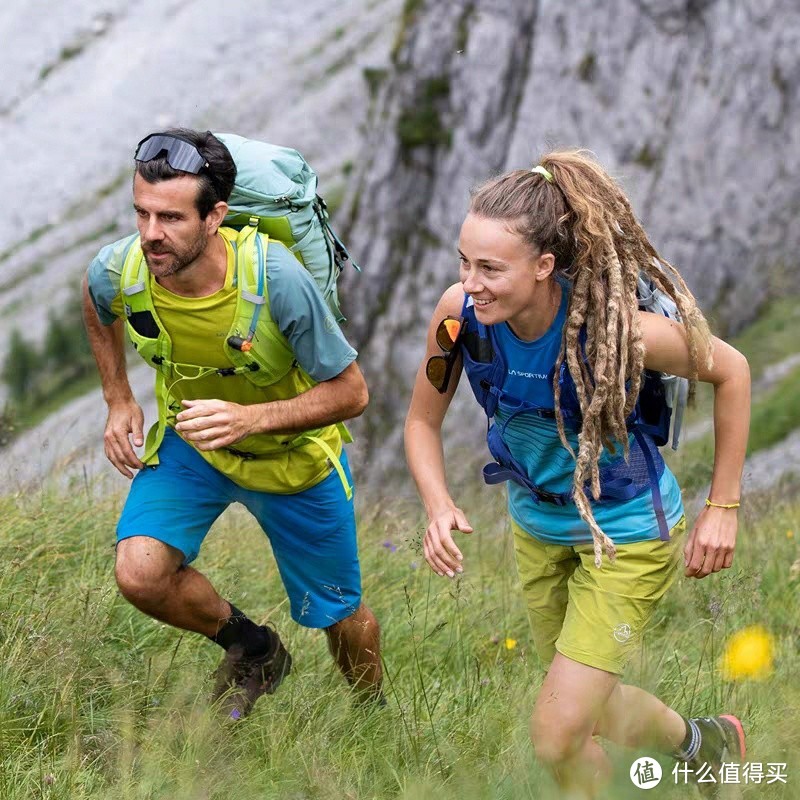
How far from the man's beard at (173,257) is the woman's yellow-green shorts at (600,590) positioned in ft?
4.79

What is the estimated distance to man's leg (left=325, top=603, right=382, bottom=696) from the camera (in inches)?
176

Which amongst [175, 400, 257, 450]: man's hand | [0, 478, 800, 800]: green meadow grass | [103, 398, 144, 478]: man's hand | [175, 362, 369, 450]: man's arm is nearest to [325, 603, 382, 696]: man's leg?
[0, 478, 800, 800]: green meadow grass

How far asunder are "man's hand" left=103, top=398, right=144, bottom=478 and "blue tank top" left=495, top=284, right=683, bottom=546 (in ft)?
4.74

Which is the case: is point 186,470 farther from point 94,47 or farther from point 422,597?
point 94,47

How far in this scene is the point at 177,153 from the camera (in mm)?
3898

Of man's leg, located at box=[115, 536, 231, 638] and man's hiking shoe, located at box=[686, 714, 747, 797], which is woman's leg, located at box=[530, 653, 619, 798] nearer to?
man's hiking shoe, located at box=[686, 714, 747, 797]

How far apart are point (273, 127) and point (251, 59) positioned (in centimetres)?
1292

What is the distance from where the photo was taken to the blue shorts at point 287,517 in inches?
167

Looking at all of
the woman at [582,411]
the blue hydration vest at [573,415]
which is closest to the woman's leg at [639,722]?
the woman at [582,411]

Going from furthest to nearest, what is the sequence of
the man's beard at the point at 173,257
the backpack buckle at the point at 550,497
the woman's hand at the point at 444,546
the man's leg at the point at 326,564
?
1. the man's leg at the point at 326,564
2. the man's beard at the point at 173,257
3. the backpack buckle at the point at 550,497
4. the woman's hand at the point at 444,546

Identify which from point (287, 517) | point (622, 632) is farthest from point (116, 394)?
point (622, 632)

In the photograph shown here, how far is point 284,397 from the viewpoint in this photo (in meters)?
4.21
